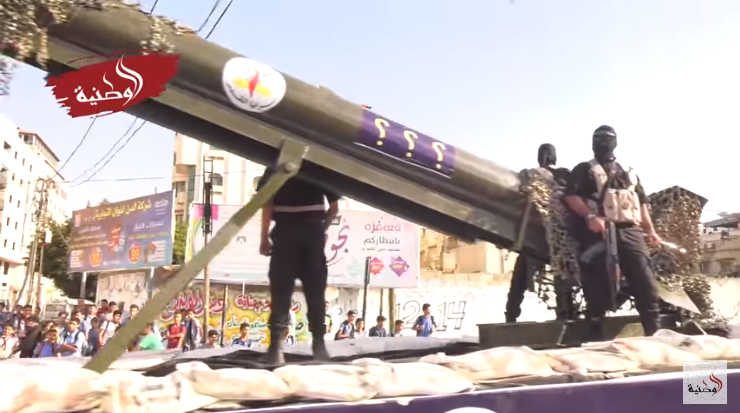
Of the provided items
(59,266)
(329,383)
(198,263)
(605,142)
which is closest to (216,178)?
(59,266)

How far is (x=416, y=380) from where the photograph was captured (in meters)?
2.55

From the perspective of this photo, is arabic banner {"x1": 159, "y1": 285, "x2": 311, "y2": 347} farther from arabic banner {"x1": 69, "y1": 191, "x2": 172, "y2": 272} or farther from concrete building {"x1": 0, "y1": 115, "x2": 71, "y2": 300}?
concrete building {"x1": 0, "y1": 115, "x2": 71, "y2": 300}

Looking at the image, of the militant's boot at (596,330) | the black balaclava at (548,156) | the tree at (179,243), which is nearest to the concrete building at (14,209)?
the tree at (179,243)

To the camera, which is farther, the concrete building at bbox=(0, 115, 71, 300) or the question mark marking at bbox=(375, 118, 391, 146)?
the concrete building at bbox=(0, 115, 71, 300)

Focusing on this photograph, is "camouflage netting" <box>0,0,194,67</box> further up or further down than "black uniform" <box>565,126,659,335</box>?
further up

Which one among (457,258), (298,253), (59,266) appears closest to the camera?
(298,253)

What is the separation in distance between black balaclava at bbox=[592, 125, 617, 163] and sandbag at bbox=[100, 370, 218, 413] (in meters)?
2.61

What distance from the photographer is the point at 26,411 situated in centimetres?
206

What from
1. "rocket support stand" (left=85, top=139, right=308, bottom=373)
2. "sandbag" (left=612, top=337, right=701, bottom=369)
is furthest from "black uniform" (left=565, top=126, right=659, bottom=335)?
"rocket support stand" (left=85, top=139, right=308, bottom=373)

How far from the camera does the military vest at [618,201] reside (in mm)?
3756

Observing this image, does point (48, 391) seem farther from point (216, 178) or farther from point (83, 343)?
point (216, 178)

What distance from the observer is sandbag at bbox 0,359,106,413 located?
2.07m

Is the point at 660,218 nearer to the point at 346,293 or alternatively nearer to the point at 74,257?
the point at 346,293

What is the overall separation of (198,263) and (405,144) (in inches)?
52.4
